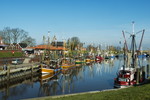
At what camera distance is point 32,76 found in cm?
5038

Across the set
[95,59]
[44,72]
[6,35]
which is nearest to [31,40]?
[6,35]

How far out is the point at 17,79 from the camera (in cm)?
4475

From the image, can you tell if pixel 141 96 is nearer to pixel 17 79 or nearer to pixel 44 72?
pixel 17 79

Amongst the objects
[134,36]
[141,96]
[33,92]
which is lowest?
[33,92]

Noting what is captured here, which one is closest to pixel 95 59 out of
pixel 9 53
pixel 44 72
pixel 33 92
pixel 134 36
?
pixel 9 53

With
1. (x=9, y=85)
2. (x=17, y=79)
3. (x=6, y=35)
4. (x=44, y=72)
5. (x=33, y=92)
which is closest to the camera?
(x=33, y=92)

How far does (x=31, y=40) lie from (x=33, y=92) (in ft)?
361

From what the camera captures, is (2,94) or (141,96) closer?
(141,96)

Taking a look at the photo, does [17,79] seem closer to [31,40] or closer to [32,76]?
[32,76]

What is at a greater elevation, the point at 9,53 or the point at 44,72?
the point at 9,53

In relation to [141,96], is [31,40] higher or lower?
higher

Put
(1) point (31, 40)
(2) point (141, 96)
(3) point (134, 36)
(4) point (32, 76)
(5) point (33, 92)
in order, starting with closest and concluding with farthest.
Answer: (2) point (141, 96) → (5) point (33, 92) → (3) point (134, 36) → (4) point (32, 76) → (1) point (31, 40)

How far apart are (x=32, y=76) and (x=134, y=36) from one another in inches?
1074

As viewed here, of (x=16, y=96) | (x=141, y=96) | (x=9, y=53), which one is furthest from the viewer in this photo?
(x=9, y=53)
